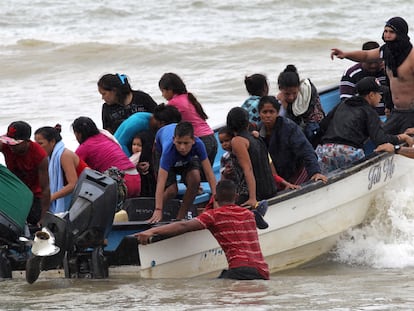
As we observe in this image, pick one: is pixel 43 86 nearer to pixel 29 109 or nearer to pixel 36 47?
pixel 29 109

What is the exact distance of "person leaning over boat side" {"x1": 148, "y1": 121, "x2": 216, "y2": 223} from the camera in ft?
27.7

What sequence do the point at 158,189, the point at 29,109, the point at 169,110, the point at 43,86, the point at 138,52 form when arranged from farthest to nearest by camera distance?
the point at 138,52 → the point at 43,86 → the point at 29,109 → the point at 169,110 → the point at 158,189

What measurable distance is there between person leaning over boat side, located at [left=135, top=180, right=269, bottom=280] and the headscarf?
297cm

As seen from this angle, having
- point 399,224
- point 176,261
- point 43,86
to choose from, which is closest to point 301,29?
point 43,86

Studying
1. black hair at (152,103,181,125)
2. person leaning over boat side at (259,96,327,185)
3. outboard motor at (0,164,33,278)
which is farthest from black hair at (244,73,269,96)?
outboard motor at (0,164,33,278)

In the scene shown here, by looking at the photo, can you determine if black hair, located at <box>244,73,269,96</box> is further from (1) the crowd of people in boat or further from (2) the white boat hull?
(2) the white boat hull

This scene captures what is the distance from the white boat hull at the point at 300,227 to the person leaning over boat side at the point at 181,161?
49cm

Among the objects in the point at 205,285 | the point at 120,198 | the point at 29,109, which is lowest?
the point at 205,285

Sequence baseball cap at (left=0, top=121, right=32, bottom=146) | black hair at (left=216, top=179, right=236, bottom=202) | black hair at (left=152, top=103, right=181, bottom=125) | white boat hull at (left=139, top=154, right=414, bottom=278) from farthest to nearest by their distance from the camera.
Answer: black hair at (left=152, top=103, right=181, bottom=125) < baseball cap at (left=0, top=121, right=32, bottom=146) < white boat hull at (left=139, top=154, right=414, bottom=278) < black hair at (left=216, top=179, right=236, bottom=202)

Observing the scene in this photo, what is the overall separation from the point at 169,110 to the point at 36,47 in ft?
54.2

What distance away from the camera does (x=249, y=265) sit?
7.68 m

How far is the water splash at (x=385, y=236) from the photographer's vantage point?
9492mm

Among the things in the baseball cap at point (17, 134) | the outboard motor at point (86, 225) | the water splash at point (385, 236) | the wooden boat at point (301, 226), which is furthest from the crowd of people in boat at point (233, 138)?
the water splash at point (385, 236)

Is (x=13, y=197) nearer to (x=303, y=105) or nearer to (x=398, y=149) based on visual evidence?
(x=303, y=105)
